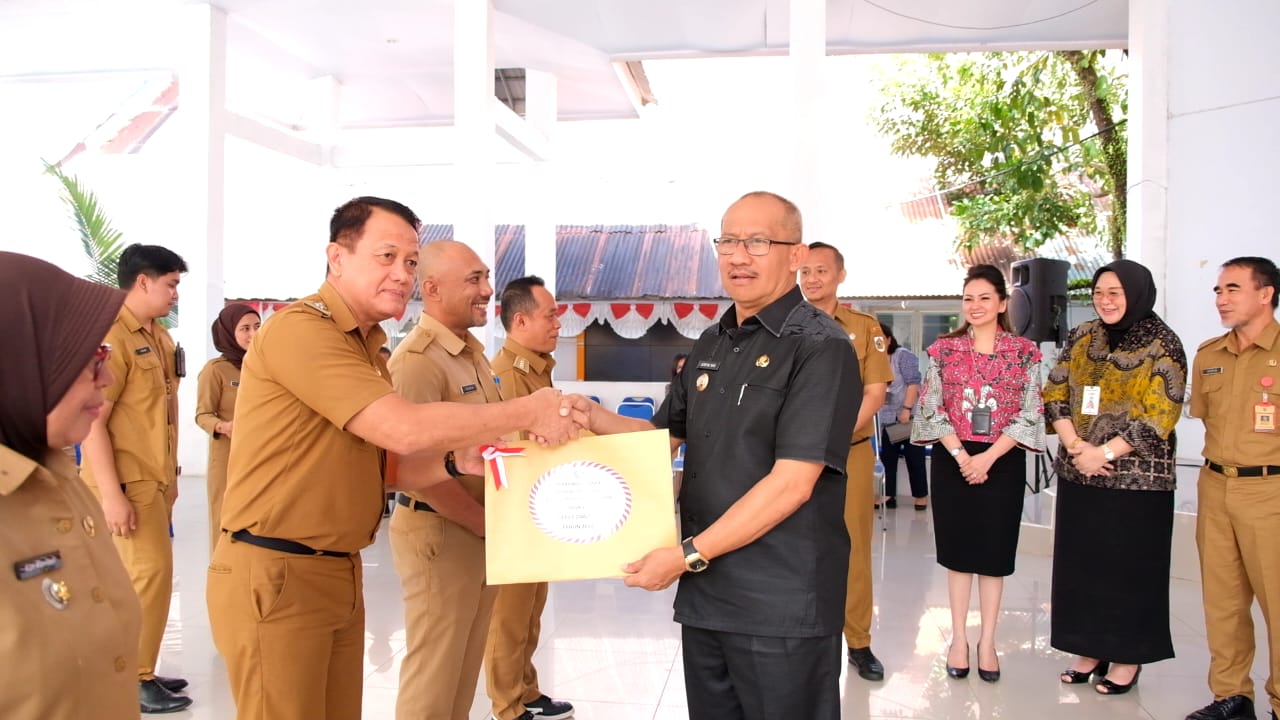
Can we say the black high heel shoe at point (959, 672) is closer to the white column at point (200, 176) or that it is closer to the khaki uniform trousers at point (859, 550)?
the khaki uniform trousers at point (859, 550)

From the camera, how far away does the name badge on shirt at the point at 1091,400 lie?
3725mm

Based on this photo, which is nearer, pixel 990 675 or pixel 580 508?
pixel 580 508

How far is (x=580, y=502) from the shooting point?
2.04 metres

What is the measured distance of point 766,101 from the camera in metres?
15.9

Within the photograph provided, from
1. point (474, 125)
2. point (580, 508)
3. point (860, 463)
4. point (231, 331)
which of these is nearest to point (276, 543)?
point (580, 508)

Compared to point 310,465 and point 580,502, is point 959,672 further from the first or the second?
point 310,465

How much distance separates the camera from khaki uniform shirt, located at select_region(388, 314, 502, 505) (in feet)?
8.64

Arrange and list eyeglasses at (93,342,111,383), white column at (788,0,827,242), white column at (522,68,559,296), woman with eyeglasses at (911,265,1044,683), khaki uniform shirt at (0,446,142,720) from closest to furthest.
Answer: khaki uniform shirt at (0,446,142,720)
eyeglasses at (93,342,111,383)
woman with eyeglasses at (911,265,1044,683)
white column at (788,0,827,242)
white column at (522,68,559,296)

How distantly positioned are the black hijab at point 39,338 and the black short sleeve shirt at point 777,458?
3.98 ft

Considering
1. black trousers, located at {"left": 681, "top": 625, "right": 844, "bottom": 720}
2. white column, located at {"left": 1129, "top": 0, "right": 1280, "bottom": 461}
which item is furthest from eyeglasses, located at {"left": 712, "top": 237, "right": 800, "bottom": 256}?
white column, located at {"left": 1129, "top": 0, "right": 1280, "bottom": 461}

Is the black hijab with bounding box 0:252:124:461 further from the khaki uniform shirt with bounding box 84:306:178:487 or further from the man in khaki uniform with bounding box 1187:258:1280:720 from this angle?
the man in khaki uniform with bounding box 1187:258:1280:720

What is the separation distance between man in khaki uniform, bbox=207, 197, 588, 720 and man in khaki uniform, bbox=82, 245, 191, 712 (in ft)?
5.39

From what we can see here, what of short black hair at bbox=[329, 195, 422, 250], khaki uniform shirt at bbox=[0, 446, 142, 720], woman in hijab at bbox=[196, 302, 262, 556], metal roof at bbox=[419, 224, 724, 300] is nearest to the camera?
khaki uniform shirt at bbox=[0, 446, 142, 720]

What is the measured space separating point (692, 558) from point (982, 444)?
2375mm
